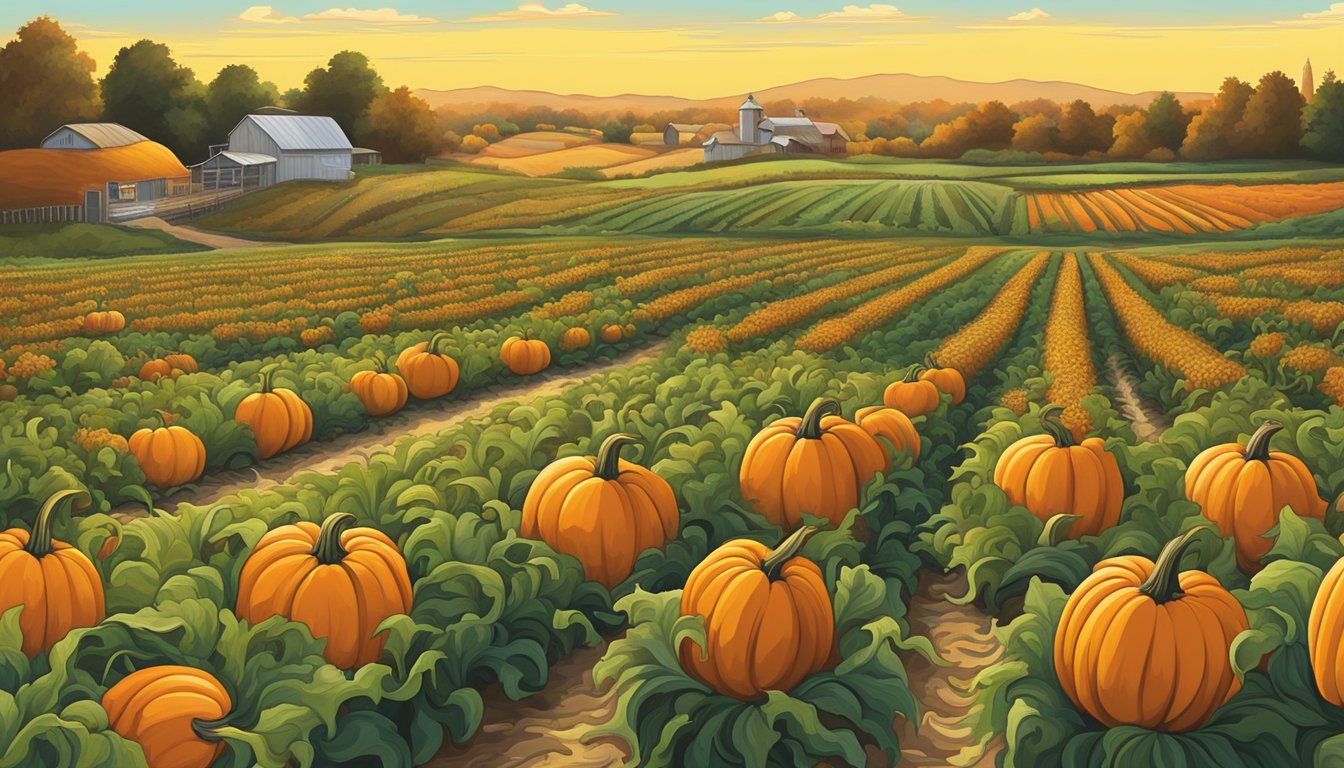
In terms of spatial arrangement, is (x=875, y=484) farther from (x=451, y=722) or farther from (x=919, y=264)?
(x=919, y=264)

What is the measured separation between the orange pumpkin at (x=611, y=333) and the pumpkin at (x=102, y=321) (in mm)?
3399

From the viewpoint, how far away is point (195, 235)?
8414 mm

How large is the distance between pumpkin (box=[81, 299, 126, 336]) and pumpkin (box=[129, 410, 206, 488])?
1961 mm

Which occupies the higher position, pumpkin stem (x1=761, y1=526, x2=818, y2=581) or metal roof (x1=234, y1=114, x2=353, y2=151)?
metal roof (x1=234, y1=114, x2=353, y2=151)

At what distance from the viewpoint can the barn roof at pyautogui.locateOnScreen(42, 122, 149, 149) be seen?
8141 millimetres

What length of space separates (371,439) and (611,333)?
2.45 meters

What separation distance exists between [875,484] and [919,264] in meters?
4.84

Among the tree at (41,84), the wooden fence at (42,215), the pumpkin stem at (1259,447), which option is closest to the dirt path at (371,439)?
the wooden fence at (42,215)

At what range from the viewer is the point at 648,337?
939 centimetres

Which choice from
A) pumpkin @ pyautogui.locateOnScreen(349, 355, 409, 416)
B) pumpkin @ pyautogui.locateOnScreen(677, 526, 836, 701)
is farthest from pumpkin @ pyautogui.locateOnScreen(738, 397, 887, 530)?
pumpkin @ pyautogui.locateOnScreen(349, 355, 409, 416)

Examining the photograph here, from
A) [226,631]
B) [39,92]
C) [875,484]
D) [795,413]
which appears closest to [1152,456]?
[875,484]

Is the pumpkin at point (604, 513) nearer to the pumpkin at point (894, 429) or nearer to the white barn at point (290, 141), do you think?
the pumpkin at point (894, 429)

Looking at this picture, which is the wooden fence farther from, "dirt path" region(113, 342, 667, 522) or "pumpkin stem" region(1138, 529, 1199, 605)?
"pumpkin stem" region(1138, 529, 1199, 605)

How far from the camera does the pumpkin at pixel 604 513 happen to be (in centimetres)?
399
